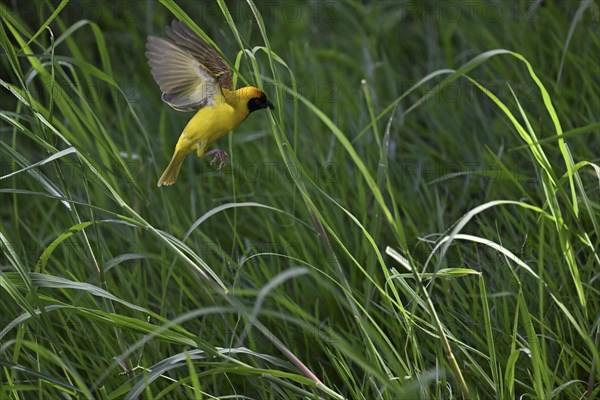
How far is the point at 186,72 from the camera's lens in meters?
1.15

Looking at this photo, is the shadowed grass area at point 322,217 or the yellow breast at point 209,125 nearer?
the yellow breast at point 209,125

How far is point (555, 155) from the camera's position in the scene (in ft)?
7.10

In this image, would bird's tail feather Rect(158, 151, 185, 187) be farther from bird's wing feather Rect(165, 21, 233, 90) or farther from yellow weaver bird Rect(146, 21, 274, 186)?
bird's wing feather Rect(165, 21, 233, 90)

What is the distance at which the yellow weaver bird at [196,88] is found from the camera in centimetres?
109

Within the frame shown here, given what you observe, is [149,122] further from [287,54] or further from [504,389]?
[504,389]

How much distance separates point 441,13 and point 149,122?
3.72ft

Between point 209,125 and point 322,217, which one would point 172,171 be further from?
point 322,217

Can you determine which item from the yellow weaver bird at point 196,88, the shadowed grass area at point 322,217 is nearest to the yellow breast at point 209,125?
the yellow weaver bird at point 196,88

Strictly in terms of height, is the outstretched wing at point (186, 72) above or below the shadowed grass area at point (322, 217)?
above

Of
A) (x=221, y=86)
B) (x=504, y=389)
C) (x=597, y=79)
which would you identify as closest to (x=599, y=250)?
(x=504, y=389)

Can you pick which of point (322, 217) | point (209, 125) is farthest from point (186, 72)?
point (322, 217)

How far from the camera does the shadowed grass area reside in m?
1.25

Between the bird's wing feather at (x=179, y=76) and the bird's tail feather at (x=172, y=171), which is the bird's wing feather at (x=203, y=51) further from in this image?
the bird's tail feather at (x=172, y=171)

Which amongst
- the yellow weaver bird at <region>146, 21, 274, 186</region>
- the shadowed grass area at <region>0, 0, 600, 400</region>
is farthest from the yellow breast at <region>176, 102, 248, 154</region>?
the shadowed grass area at <region>0, 0, 600, 400</region>
